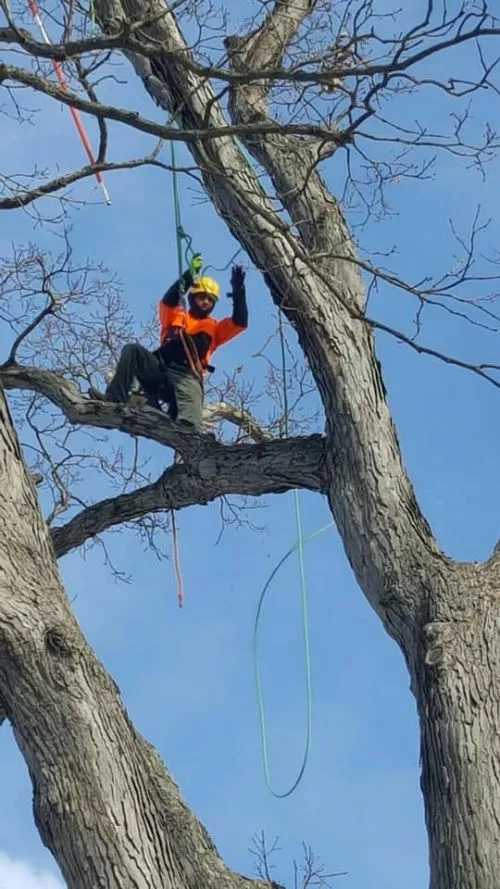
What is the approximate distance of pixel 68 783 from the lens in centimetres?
455

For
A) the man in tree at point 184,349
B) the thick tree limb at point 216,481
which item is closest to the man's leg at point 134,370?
the man in tree at point 184,349

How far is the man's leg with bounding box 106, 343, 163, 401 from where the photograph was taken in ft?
25.8

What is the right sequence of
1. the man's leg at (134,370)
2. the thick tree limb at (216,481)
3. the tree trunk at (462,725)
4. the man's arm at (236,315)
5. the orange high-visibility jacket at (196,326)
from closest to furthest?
the tree trunk at (462,725)
the thick tree limb at (216,481)
the man's leg at (134,370)
the man's arm at (236,315)
the orange high-visibility jacket at (196,326)

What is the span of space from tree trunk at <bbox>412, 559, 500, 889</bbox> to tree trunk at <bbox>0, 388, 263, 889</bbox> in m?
0.76

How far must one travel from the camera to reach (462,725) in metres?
5.16

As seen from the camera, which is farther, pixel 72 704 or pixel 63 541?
pixel 63 541

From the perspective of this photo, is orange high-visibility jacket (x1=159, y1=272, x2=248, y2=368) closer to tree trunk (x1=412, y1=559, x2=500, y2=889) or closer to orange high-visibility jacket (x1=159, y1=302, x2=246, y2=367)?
orange high-visibility jacket (x1=159, y1=302, x2=246, y2=367)

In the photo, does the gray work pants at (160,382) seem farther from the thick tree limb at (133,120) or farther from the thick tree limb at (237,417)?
the thick tree limb at (133,120)

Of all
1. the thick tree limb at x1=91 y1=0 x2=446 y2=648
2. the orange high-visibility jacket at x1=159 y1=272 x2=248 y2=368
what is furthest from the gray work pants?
the thick tree limb at x1=91 y1=0 x2=446 y2=648

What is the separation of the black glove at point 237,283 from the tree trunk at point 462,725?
9.50 ft

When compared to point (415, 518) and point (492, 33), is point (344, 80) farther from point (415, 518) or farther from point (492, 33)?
point (415, 518)

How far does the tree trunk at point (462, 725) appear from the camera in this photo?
4.87 m

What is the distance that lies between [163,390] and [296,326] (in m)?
1.74

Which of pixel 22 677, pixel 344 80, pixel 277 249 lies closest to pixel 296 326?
pixel 277 249
